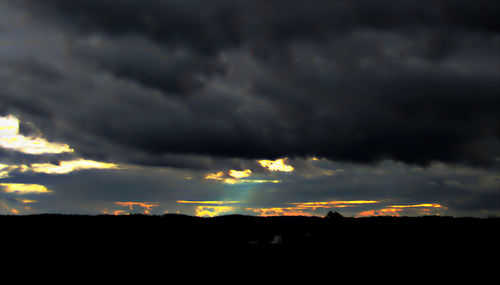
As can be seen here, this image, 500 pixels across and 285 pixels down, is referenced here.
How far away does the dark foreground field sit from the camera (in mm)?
44844

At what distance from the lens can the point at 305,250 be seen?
44.1m

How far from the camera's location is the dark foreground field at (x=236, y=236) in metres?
44.8

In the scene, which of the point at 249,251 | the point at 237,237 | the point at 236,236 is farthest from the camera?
the point at 236,236

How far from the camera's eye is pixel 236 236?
178ft

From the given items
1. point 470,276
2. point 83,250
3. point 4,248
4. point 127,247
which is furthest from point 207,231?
point 470,276

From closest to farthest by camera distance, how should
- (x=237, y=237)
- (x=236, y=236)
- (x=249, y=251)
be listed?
(x=249, y=251) → (x=237, y=237) → (x=236, y=236)

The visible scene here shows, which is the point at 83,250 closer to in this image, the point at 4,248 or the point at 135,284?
the point at 4,248

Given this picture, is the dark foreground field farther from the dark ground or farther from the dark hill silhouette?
the dark ground

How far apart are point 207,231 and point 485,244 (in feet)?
116

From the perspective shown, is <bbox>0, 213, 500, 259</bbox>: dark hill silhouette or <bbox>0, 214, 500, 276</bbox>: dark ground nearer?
<bbox>0, 214, 500, 276</bbox>: dark ground

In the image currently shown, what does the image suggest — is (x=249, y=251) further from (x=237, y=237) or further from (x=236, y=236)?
(x=236, y=236)

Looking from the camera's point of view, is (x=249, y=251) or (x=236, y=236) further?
(x=236, y=236)

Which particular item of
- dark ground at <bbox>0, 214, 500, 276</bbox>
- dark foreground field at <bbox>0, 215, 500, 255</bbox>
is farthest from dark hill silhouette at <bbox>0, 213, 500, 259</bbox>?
dark ground at <bbox>0, 214, 500, 276</bbox>

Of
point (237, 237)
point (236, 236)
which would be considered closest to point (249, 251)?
point (237, 237)
